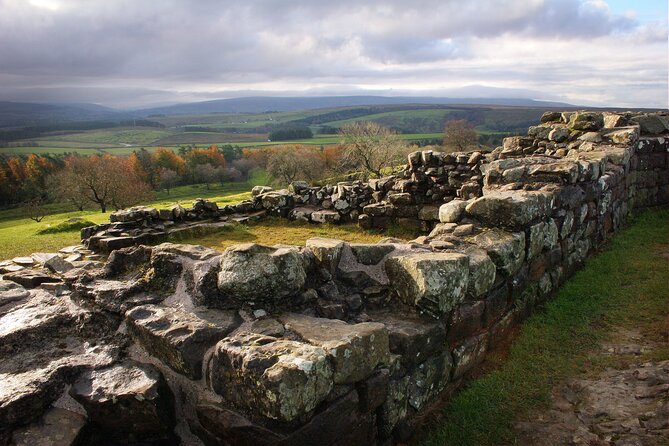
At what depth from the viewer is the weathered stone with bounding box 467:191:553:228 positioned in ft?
20.3

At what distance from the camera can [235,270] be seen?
13.8 ft

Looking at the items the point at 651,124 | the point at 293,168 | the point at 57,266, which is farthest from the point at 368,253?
the point at 293,168

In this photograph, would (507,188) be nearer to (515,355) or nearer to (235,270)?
(515,355)

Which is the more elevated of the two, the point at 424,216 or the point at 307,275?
the point at 307,275

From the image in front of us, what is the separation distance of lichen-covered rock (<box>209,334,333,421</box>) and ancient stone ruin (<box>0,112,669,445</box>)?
1cm

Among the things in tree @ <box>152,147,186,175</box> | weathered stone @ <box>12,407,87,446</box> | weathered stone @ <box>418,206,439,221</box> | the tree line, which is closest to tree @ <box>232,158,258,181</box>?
the tree line

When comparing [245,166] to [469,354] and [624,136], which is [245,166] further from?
[469,354]

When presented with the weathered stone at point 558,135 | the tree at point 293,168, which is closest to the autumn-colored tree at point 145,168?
the tree at point 293,168

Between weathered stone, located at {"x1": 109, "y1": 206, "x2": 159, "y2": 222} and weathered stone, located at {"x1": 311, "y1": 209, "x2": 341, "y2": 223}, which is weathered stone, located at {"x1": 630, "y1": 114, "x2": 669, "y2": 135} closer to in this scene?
weathered stone, located at {"x1": 311, "y1": 209, "x2": 341, "y2": 223}

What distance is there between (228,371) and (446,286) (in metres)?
2.38

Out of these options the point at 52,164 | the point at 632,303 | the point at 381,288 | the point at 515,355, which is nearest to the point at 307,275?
the point at 381,288

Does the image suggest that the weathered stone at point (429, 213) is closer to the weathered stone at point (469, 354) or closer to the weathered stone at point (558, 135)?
the weathered stone at point (558, 135)

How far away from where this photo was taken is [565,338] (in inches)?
237

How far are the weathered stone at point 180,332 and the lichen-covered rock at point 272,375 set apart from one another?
0.26 m
